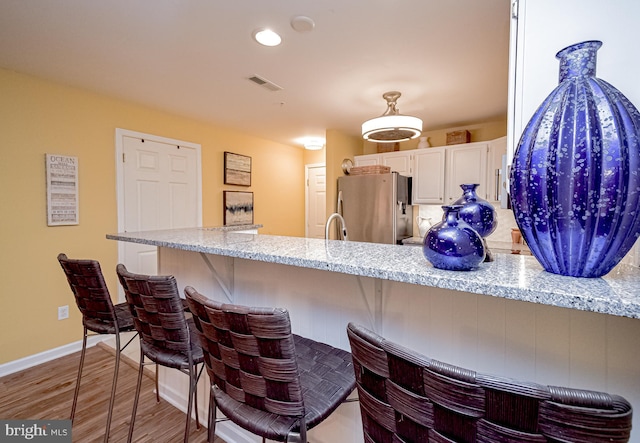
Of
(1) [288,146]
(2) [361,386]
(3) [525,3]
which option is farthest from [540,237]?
(1) [288,146]

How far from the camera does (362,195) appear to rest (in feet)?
12.8

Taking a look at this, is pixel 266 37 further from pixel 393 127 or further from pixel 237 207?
pixel 237 207

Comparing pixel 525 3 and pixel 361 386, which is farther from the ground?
pixel 525 3

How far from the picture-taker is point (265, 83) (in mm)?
2590

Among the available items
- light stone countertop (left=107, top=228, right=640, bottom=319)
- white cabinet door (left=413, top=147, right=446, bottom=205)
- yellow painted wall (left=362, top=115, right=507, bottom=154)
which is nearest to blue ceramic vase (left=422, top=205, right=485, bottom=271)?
light stone countertop (left=107, top=228, right=640, bottom=319)

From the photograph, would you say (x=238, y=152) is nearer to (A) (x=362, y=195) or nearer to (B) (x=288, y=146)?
(B) (x=288, y=146)

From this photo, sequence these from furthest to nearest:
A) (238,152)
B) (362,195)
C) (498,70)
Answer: (238,152) → (362,195) → (498,70)

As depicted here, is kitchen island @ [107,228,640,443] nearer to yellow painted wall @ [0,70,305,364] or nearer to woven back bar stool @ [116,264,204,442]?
woven back bar stool @ [116,264,204,442]

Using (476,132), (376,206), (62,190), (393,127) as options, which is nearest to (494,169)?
(476,132)

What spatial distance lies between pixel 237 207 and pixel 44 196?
203 cm

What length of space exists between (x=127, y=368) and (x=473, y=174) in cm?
399

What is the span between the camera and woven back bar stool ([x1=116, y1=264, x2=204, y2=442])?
1066 mm

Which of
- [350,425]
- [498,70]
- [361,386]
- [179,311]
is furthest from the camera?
[498,70]

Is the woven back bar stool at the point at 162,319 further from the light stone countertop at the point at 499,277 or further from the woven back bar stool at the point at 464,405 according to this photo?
the woven back bar stool at the point at 464,405
